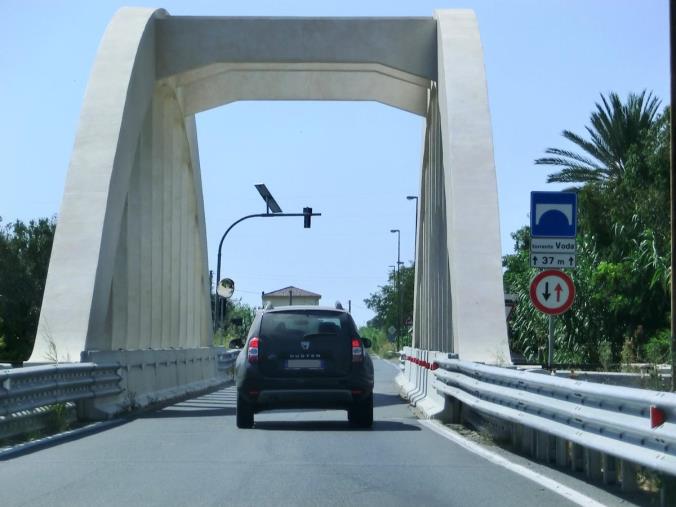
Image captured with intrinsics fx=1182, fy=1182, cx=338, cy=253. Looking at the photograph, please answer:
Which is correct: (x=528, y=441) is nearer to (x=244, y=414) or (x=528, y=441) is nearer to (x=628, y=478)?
(x=628, y=478)

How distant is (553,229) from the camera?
1448 centimetres

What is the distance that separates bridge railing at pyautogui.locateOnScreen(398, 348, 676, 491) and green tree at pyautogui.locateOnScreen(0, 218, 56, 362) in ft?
143

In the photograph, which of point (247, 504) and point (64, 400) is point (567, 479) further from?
point (64, 400)

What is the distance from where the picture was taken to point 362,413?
621 inches

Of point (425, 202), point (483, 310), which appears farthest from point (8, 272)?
point (483, 310)

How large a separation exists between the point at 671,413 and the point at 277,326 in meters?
9.07

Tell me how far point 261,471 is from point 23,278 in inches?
2043

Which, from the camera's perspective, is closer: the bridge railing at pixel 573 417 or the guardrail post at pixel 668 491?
the bridge railing at pixel 573 417

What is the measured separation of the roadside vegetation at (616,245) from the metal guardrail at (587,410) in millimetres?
25676

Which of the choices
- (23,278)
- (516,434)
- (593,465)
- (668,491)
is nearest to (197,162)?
(516,434)

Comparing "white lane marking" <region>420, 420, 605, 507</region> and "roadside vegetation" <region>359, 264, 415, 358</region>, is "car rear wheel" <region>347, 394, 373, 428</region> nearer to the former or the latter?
"white lane marking" <region>420, 420, 605, 507</region>

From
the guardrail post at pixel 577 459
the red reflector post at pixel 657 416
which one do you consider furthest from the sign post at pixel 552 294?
the red reflector post at pixel 657 416

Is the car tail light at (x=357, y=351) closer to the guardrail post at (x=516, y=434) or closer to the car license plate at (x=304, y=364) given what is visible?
the car license plate at (x=304, y=364)

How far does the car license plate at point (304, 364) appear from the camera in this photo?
1566 centimetres
